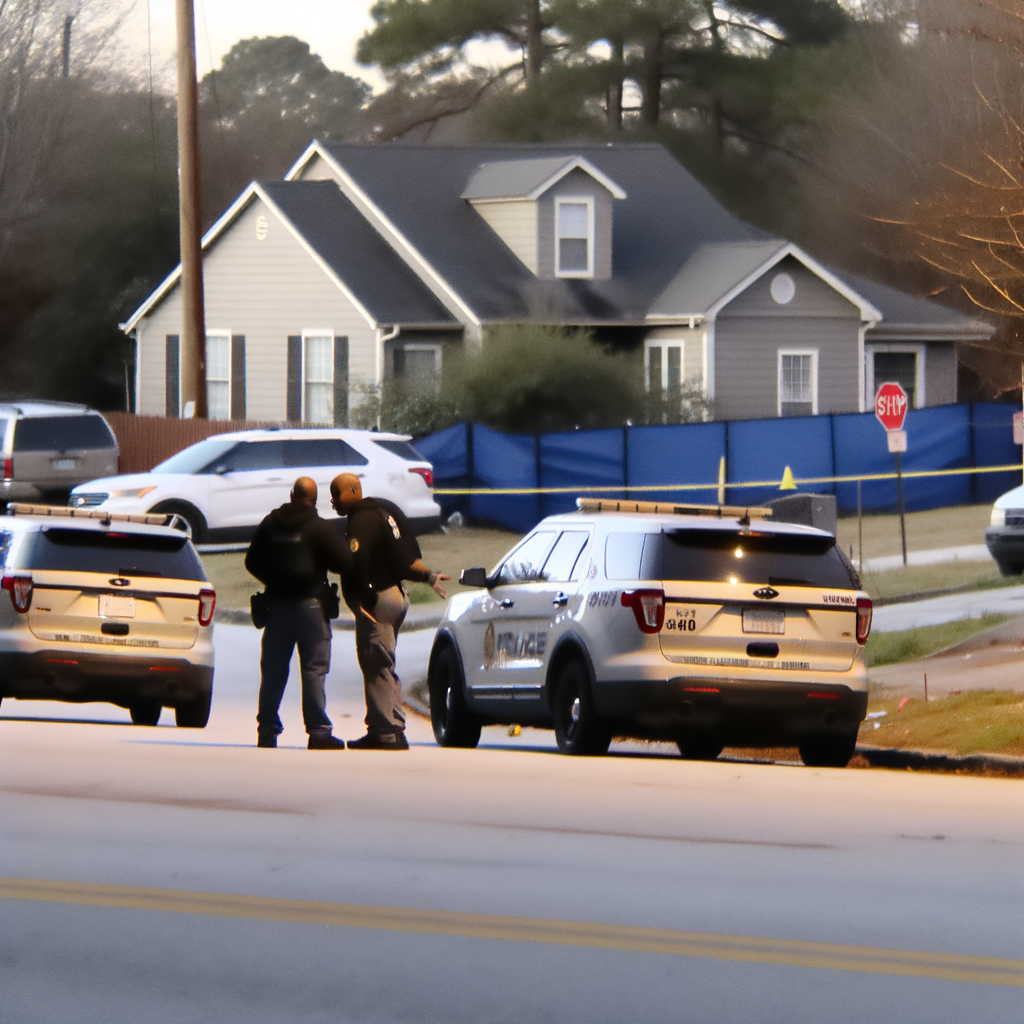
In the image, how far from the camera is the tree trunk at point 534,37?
56.2 metres

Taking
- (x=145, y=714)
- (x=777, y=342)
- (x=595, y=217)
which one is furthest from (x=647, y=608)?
(x=595, y=217)

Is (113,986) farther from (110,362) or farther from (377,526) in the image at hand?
(110,362)

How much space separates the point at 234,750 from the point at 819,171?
47.4m

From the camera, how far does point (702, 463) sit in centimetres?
3378

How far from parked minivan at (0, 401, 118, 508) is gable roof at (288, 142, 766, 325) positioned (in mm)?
7540

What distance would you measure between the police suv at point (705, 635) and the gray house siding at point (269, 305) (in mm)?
25975

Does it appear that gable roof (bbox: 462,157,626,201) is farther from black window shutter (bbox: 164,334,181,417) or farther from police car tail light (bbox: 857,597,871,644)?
police car tail light (bbox: 857,597,871,644)

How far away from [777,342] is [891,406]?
13.4 m

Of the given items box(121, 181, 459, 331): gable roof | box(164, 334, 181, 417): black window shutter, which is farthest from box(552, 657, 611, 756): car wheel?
box(164, 334, 181, 417): black window shutter

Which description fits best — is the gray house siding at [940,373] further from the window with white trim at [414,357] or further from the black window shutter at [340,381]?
the black window shutter at [340,381]

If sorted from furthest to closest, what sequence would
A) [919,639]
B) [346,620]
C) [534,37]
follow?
[534,37]
[346,620]
[919,639]

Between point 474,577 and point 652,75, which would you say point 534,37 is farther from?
point 474,577

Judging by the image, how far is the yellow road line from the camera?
21.4 ft

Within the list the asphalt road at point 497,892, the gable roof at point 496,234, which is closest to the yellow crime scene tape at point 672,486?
the gable roof at point 496,234
